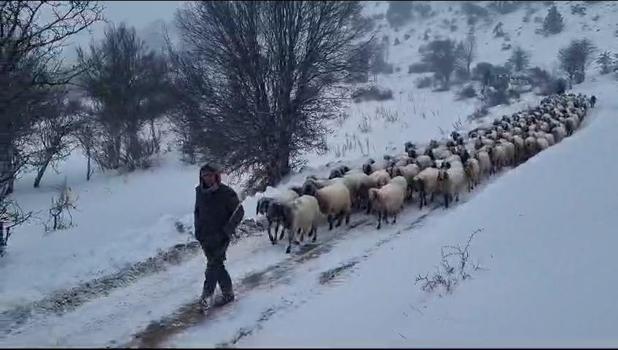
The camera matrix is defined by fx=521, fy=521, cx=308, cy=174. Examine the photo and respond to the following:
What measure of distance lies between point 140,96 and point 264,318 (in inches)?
957

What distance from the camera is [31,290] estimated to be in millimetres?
6773

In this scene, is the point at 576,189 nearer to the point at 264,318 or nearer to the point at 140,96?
the point at 264,318

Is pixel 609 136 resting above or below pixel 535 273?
above

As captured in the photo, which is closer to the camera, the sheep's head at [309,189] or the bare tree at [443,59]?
the sheep's head at [309,189]

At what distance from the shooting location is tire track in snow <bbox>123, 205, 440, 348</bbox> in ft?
18.6

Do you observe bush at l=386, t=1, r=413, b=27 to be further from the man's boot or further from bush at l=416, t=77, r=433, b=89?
the man's boot

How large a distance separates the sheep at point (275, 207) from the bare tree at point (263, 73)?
6.28 m

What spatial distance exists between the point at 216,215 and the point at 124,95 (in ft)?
75.9

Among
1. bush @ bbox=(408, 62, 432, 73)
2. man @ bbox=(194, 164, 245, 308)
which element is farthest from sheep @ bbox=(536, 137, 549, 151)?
bush @ bbox=(408, 62, 432, 73)

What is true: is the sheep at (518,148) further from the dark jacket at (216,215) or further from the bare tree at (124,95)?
the bare tree at (124,95)

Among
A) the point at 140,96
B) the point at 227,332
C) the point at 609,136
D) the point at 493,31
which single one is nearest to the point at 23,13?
the point at 227,332

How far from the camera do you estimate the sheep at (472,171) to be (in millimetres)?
12812

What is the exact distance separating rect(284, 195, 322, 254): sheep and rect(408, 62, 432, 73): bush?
54287 millimetres

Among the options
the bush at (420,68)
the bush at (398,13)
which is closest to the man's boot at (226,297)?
the bush at (420,68)
